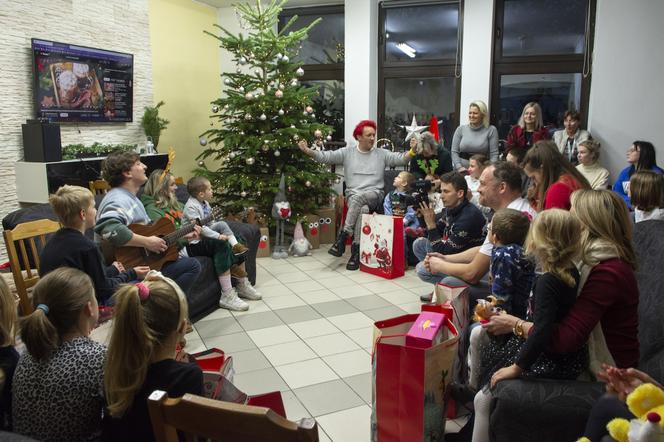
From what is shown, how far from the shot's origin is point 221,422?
1.20m

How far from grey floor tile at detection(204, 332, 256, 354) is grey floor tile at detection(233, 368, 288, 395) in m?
0.35

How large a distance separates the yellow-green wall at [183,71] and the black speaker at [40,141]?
1.90 metres

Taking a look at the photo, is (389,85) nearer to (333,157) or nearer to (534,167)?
(333,157)

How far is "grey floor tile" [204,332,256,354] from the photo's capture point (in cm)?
351

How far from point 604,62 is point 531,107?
3.64 feet

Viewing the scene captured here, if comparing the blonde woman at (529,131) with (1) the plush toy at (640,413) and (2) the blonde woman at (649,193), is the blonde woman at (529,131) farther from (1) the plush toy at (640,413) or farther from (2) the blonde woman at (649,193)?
(1) the plush toy at (640,413)

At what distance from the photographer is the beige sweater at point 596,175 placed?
18.4 feet

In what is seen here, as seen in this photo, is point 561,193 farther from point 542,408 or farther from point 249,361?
point 249,361

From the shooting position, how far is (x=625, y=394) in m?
1.59

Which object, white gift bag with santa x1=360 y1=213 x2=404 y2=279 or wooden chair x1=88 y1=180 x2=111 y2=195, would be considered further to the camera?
wooden chair x1=88 y1=180 x2=111 y2=195

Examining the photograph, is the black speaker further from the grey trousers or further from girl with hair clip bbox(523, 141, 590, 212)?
girl with hair clip bbox(523, 141, 590, 212)

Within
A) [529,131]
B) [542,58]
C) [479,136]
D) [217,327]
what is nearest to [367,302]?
[217,327]

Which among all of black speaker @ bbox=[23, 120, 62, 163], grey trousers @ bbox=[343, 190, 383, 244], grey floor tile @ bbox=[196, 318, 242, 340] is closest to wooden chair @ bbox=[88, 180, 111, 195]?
black speaker @ bbox=[23, 120, 62, 163]

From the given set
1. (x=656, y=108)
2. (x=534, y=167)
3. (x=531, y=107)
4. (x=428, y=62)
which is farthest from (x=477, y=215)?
(x=428, y=62)
